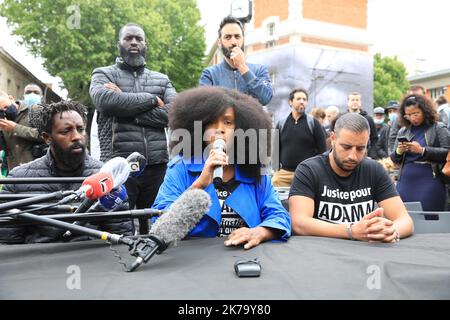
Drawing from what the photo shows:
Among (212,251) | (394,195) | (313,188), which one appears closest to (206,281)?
(212,251)

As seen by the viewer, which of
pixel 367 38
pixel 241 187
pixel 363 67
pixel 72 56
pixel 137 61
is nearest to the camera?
pixel 241 187

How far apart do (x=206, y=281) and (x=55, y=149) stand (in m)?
1.50

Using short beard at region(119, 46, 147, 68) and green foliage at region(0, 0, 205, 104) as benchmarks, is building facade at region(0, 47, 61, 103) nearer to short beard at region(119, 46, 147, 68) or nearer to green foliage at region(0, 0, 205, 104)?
green foliage at region(0, 0, 205, 104)

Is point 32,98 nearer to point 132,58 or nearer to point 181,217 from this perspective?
point 132,58

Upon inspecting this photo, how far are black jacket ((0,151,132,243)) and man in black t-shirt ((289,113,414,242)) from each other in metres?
0.86

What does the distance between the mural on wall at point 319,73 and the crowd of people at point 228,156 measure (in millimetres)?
24019

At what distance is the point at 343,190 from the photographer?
2.64 metres

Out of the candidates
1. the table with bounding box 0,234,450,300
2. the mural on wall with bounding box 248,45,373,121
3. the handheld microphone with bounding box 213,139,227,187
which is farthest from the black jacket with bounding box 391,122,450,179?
the mural on wall with bounding box 248,45,373,121

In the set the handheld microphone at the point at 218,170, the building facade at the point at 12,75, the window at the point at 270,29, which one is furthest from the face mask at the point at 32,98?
the window at the point at 270,29

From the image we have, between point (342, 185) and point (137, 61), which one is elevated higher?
point (137, 61)

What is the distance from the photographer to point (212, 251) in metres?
1.65

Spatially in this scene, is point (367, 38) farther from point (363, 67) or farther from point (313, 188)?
point (313, 188)

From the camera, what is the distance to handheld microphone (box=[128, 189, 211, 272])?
1448mm

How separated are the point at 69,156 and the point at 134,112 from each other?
46.1 inches
